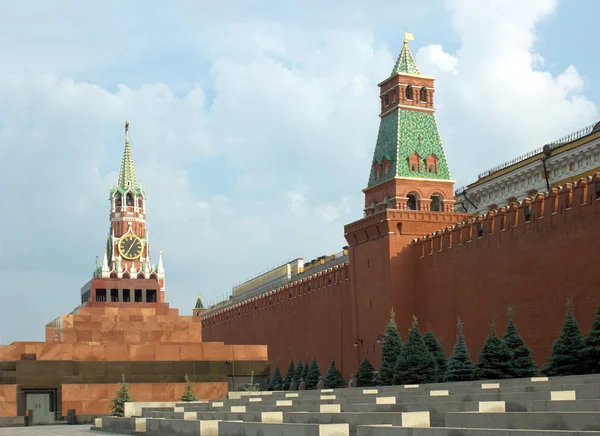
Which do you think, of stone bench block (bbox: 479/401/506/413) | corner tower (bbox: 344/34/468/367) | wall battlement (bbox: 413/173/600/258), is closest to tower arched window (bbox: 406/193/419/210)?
corner tower (bbox: 344/34/468/367)

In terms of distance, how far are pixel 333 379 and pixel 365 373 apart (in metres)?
3.49

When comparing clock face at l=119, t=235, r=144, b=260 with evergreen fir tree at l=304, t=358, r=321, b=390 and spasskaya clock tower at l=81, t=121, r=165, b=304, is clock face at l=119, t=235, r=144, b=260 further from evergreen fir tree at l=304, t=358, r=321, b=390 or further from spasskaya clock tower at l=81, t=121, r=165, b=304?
evergreen fir tree at l=304, t=358, r=321, b=390

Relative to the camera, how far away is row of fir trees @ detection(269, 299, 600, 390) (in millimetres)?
22703

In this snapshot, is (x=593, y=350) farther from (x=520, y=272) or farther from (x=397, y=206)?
(x=397, y=206)

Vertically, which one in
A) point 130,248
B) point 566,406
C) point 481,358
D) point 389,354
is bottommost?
point 566,406

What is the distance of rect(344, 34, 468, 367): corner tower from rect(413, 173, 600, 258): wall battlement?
3.99ft

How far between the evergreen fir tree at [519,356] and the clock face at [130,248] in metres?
62.8

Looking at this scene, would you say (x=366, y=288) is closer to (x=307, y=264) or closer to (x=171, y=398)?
(x=171, y=398)

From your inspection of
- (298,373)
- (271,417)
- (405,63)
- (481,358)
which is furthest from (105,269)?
(271,417)

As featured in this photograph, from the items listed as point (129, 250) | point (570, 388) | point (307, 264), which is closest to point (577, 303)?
point (570, 388)

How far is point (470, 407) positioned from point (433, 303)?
20.2 metres

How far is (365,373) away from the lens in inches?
1334

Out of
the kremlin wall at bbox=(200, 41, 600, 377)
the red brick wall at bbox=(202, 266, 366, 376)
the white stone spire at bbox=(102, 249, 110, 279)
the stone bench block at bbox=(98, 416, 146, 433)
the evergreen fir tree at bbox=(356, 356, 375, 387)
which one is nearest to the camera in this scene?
the stone bench block at bbox=(98, 416, 146, 433)

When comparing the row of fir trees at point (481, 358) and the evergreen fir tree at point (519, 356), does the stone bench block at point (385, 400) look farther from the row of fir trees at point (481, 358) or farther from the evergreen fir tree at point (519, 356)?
the evergreen fir tree at point (519, 356)
